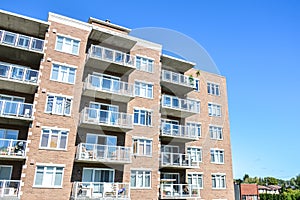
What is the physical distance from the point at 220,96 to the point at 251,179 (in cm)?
8724

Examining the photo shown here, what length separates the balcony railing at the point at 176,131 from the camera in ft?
64.2

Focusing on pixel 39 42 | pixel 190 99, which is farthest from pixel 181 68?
pixel 39 42

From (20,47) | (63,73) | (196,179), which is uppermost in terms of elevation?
(20,47)

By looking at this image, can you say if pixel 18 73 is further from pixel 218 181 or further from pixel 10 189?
pixel 218 181

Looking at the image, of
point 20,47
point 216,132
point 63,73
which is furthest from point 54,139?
point 216,132

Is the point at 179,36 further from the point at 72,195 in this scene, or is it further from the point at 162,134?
the point at 72,195

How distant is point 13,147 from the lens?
47.1 feet

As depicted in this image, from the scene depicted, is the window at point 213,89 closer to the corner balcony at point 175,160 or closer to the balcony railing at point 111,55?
the corner balcony at point 175,160

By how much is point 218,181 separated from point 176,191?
230 inches

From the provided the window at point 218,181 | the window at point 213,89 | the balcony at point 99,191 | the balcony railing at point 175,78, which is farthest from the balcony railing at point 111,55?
the window at point 218,181

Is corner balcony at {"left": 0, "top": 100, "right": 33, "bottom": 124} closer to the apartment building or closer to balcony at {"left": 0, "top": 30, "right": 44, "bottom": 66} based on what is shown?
the apartment building

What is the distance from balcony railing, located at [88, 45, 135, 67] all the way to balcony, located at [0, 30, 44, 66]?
3451mm

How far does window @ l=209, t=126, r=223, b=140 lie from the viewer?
78.7ft

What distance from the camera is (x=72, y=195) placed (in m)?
14.6
